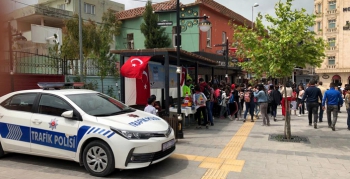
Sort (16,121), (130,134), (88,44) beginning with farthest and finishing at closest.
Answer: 1. (88,44)
2. (16,121)
3. (130,134)

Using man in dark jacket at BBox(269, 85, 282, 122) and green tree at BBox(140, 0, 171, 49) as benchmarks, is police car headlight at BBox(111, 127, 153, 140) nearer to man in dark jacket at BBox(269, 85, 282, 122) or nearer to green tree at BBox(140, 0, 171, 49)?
man in dark jacket at BBox(269, 85, 282, 122)

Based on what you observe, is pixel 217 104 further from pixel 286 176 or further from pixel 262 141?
pixel 286 176

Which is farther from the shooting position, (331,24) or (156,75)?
(331,24)

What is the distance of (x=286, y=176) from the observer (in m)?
5.18

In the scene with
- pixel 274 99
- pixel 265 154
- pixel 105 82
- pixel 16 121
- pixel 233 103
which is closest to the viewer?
pixel 16 121

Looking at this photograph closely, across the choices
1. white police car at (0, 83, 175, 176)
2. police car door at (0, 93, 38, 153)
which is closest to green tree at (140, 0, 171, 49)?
white police car at (0, 83, 175, 176)

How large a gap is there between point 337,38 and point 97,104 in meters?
49.4

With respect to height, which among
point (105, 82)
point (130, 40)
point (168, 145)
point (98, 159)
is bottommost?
point (98, 159)

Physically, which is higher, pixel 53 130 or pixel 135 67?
pixel 135 67

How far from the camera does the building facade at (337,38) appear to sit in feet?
145

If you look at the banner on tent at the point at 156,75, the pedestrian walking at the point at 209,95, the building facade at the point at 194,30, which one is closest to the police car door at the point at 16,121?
the banner on tent at the point at 156,75

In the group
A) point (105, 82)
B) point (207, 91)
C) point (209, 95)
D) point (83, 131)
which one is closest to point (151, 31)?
point (105, 82)

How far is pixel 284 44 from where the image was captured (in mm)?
7383

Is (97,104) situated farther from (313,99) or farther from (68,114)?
(313,99)
